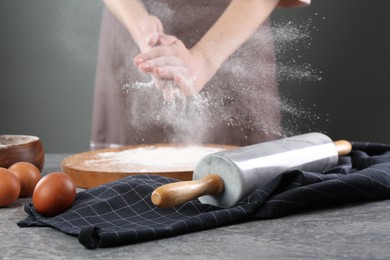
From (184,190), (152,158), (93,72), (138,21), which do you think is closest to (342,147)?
(152,158)

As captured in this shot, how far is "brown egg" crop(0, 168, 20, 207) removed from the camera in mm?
1286

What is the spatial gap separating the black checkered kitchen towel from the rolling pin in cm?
3

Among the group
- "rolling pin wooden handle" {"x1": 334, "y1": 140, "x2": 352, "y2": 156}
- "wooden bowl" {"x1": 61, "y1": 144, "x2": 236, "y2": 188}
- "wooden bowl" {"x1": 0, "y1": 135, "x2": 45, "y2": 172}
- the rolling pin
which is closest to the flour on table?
"wooden bowl" {"x1": 61, "y1": 144, "x2": 236, "y2": 188}

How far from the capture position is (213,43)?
7.42ft

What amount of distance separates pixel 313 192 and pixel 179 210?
25cm

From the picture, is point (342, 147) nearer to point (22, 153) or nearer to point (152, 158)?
point (152, 158)

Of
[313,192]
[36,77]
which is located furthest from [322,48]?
[313,192]

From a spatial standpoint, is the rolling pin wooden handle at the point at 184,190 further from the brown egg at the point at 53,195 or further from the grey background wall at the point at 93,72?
the grey background wall at the point at 93,72

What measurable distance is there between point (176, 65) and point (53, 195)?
38.5 inches

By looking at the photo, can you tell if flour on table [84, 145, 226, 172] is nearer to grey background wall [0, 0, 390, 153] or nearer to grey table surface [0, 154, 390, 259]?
grey table surface [0, 154, 390, 259]

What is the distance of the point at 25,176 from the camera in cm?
140

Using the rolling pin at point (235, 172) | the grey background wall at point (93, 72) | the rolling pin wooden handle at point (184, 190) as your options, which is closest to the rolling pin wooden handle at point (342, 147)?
the rolling pin at point (235, 172)

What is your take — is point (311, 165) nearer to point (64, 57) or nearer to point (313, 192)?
point (313, 192)

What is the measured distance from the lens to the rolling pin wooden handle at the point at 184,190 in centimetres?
111
